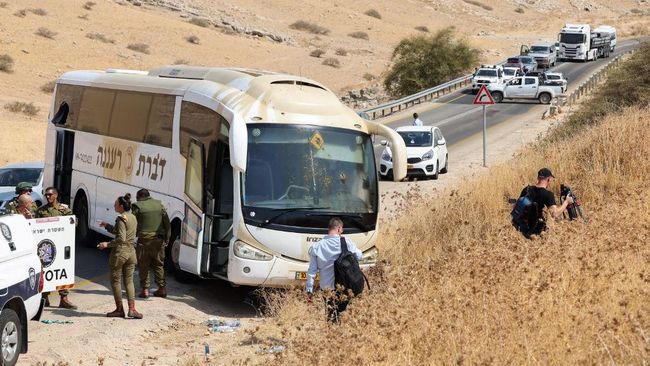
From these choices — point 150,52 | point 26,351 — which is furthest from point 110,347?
point 150,52

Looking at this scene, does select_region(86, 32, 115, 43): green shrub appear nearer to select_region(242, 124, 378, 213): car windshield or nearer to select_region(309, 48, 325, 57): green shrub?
select_region(309, 48, 325, 57): green shrub

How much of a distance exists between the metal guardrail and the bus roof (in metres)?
28.4

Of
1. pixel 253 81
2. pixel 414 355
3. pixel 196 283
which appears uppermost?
pixel 253 81

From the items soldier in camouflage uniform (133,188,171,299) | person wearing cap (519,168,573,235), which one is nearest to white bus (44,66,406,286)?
soldier in camouflage uniform (133,188,171,299)

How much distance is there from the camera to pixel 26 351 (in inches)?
472

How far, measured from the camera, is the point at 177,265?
17.4 meters

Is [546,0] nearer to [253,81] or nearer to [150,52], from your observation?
[150,52]

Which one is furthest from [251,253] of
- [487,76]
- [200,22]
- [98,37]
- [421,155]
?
[200,22]

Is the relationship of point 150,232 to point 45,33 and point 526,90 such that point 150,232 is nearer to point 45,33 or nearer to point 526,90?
point 526,90

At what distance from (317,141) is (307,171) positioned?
54 centimetres

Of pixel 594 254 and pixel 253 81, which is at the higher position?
pixel 253 81

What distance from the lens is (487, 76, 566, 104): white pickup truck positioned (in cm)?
5512

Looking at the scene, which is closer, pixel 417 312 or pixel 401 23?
pixel 417 312

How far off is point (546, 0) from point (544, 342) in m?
146
